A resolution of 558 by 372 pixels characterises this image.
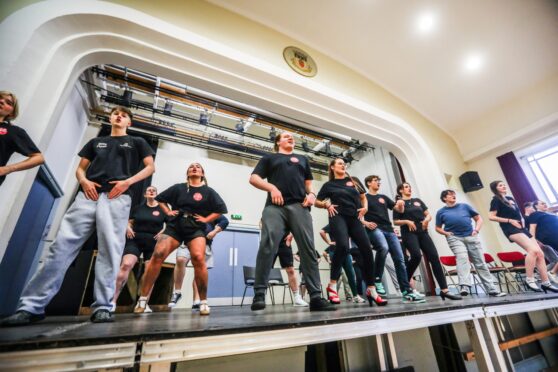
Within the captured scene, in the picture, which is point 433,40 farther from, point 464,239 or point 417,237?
point 417,237

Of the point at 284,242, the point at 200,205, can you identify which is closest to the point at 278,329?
the point at 200,205

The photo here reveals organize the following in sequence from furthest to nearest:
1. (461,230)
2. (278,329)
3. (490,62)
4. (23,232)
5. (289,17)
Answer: (490,62) < (289,17) < (461,230) < (23,232) < (278,329)

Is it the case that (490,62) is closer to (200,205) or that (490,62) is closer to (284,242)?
(284,242)

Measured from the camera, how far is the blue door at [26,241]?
9.36 feet

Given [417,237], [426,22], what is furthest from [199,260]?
[426,22]

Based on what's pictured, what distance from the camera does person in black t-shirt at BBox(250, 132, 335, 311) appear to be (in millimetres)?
1831

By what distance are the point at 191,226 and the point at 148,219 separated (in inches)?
57.9

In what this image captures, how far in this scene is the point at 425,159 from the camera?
15.9ft

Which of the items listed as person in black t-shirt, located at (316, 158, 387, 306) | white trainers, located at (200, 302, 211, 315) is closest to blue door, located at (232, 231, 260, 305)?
white trainers, located at (200, 302, 211, 315)

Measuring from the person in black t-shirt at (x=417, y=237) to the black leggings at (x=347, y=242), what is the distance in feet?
3.06

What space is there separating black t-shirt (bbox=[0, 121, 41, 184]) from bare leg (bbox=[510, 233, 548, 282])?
18.7ft

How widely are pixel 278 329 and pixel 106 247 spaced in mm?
1256

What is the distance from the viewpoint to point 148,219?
3.27 meters

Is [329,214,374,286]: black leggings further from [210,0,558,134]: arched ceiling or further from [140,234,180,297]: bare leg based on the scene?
[210,0,558,134]: arched ceiling
